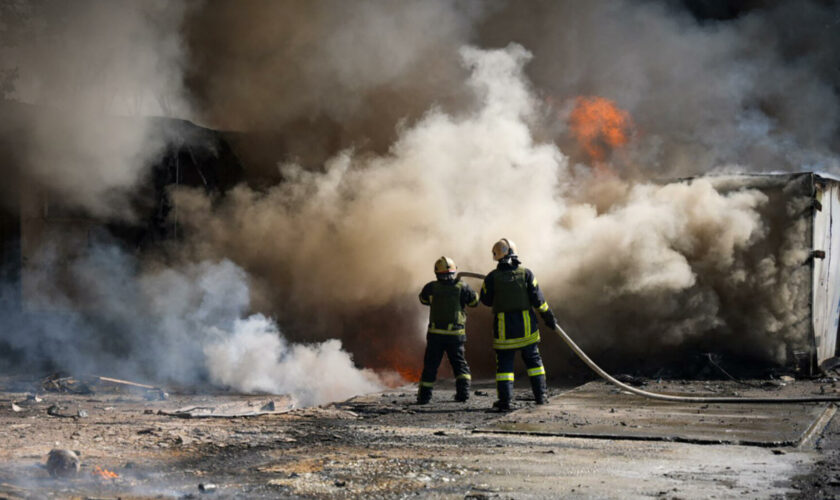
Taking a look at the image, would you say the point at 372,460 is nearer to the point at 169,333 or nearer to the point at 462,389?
the point at 462,389

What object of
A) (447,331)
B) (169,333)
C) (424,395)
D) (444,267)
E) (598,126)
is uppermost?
(598,126)

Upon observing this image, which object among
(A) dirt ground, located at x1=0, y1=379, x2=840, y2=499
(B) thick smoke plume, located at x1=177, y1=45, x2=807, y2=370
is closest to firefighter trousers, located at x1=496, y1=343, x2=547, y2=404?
(A) dirt ground, located at x1=0, y1=379, x2=840, y2=499

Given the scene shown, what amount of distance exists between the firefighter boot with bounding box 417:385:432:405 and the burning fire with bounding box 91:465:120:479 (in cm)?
382

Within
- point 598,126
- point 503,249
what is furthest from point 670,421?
point 598,126

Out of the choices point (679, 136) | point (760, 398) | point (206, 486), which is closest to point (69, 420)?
point (206, 486)

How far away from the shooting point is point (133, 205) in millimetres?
12508

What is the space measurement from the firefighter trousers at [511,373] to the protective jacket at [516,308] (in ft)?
0.25

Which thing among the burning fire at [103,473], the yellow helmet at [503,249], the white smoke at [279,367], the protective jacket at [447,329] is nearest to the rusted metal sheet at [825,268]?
the yellow helmet at [503,249]

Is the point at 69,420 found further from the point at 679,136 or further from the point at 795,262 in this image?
the point at 679,136

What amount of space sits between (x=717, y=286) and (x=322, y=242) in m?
5.57

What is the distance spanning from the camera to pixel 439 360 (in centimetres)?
829

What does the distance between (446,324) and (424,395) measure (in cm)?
77

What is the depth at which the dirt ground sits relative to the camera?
4.50m

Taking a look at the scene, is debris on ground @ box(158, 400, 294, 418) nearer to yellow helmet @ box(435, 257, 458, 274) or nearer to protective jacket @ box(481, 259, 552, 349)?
yellow helmet @ box(435, 257, 458, 274)
